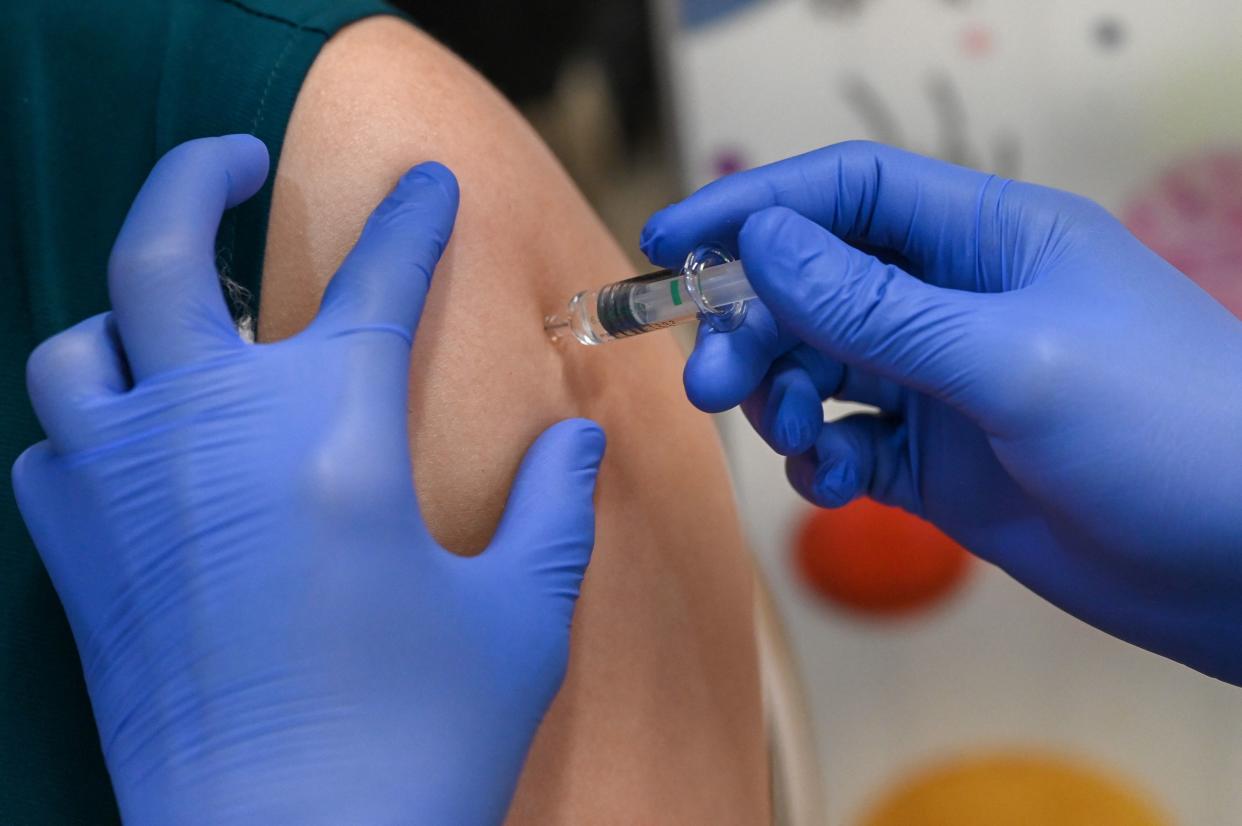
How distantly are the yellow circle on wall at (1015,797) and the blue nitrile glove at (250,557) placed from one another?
1.25 m

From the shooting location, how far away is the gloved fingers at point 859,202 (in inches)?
33.0

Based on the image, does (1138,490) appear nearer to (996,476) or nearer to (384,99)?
(996,476)

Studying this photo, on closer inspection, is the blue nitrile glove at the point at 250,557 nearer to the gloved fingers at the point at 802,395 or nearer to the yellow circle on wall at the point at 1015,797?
the gloved fingers at the point at 802,395

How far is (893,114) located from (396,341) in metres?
1.33

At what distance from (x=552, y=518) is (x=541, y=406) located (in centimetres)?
10

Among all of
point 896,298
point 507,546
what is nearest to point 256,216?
point 507,546

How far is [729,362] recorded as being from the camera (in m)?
0.82


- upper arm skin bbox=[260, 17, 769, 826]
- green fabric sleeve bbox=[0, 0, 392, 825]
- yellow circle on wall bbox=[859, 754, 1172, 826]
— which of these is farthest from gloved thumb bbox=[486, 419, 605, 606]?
yellow circle on wall bbox=[859, 754, 1172, 826]

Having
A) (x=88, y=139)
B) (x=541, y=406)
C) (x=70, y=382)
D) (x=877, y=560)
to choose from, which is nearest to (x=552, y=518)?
(x=541, y=406)

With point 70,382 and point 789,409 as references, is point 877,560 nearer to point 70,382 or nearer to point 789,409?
point 789,409

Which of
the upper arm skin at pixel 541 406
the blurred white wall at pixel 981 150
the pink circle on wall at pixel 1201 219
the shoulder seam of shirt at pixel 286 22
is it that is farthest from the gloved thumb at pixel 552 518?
the pink circle on wall at pixel 1201 219

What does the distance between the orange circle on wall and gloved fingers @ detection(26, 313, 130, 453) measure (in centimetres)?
129

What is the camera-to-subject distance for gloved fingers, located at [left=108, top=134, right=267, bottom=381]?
66 cm

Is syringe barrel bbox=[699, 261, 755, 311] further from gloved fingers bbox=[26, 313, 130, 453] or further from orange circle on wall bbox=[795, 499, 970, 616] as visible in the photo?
orange circle on wall bbox=[795, 499, 970, 616]
